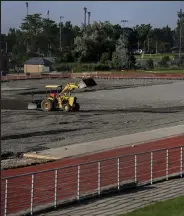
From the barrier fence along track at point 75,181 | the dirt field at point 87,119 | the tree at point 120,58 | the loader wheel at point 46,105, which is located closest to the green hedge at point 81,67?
the tree at point 120,58

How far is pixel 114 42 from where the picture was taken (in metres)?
109

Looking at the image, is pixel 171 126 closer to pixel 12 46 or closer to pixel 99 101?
pixel 99 101

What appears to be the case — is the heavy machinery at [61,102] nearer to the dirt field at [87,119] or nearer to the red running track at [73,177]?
the dirt field at [87,119]

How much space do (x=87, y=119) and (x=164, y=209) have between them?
2101 cm

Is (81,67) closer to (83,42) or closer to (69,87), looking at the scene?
(83,42)

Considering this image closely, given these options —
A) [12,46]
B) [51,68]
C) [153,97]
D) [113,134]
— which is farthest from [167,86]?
[12,46]

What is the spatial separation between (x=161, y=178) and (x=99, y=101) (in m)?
30.5

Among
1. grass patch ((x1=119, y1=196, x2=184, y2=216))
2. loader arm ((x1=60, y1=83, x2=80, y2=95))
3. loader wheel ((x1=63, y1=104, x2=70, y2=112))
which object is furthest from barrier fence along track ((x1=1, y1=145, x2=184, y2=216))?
loader arm ((x1=60, y1=83, x2=80, y2=95))

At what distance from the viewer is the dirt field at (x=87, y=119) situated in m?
23.3

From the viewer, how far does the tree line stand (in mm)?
103838

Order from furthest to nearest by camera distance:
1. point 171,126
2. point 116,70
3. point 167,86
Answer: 1. point 116,70
2. point 167,86
3. point 171,126

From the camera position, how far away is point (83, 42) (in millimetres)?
104250

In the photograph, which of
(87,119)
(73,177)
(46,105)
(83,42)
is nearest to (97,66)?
(83,42)

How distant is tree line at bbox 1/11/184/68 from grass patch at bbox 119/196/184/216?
208 ft
